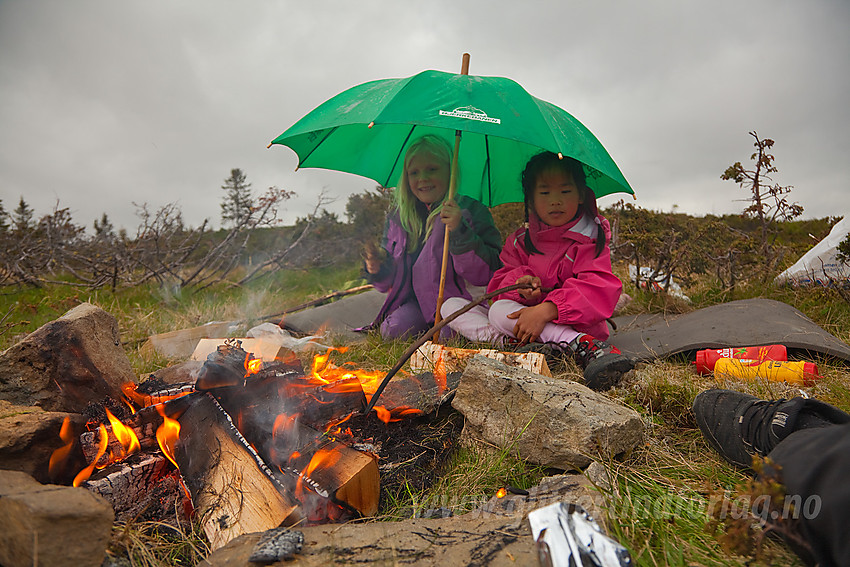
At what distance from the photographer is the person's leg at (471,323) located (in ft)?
13.6

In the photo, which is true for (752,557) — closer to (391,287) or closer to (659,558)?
(659,558)

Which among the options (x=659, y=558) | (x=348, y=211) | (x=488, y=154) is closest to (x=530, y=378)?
(x=659, y=558)

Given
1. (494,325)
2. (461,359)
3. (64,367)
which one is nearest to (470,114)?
(461,359)

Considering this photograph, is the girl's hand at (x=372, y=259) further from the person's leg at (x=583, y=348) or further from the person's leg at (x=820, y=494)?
the person's leg at (x=820, y=494)

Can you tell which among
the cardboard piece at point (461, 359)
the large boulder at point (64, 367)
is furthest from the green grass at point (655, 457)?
the large boulder at point (64, 367)

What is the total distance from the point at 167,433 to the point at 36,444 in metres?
0.43

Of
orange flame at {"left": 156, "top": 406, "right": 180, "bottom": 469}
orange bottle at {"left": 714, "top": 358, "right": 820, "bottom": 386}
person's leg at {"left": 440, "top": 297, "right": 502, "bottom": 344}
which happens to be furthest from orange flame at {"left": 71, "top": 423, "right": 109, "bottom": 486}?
orange bottle at {"left": 714, "top": 358, "right": 820, "bottom": 386}

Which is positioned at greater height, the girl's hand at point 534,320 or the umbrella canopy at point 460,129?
the umbrella canopy at point 460,129

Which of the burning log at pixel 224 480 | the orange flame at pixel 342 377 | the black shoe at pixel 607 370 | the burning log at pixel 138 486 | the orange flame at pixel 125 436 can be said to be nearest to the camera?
the burning log at pixel 224 480

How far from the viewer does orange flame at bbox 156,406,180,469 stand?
1973 millimetres

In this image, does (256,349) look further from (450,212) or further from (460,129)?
(460,129)

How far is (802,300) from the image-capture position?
177 inches

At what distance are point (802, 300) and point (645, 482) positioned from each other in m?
3.81

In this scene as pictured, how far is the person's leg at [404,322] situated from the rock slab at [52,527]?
3.34 m
